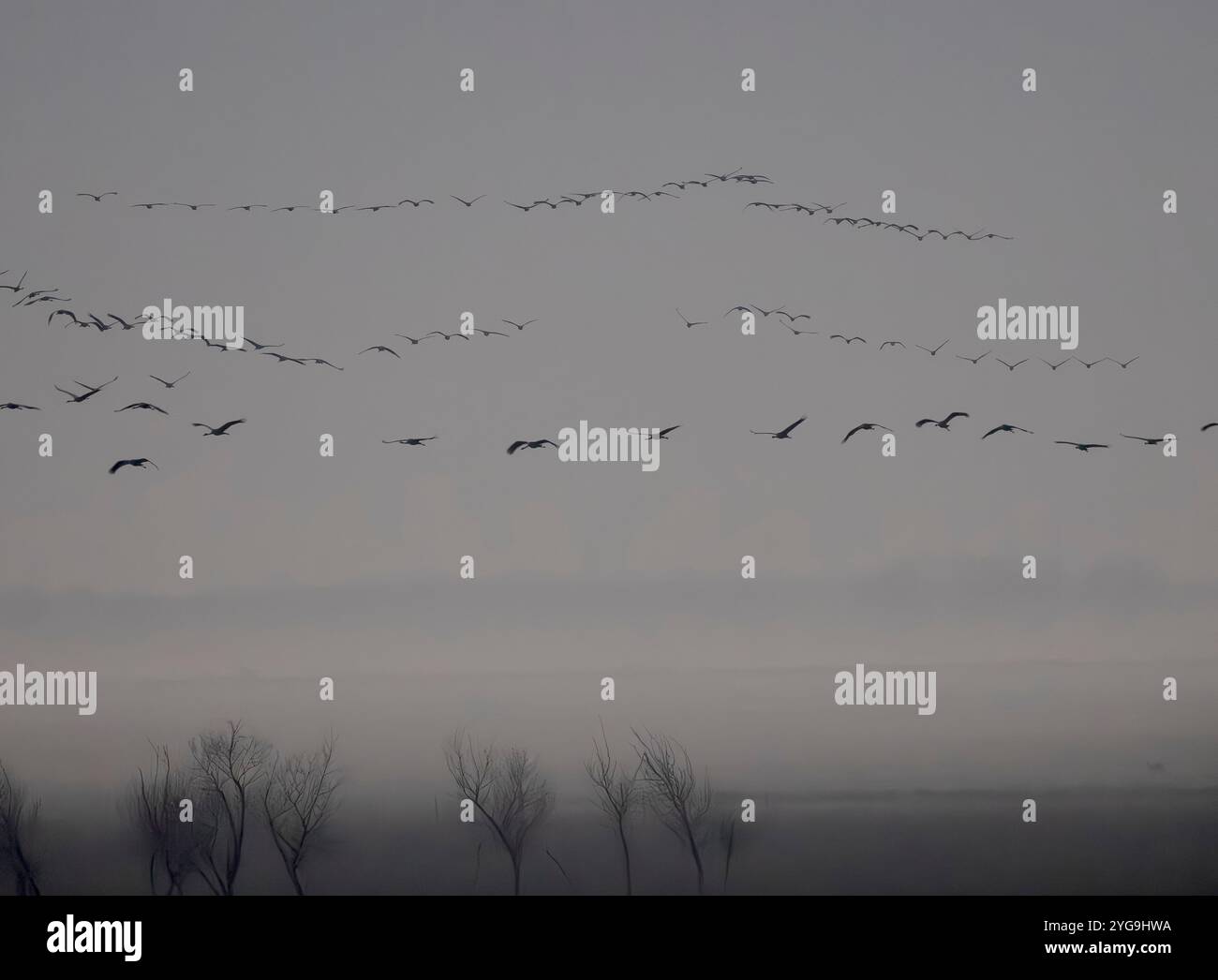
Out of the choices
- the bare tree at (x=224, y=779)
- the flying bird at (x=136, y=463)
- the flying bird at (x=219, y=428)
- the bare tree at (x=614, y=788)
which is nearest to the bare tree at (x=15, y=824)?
the bare tree at (x=224, y=779)

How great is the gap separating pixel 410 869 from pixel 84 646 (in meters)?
1.50

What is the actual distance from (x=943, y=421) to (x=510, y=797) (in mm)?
2191

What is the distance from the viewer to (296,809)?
221 inches

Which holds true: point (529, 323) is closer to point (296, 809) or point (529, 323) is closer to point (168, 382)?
point (168, 382)

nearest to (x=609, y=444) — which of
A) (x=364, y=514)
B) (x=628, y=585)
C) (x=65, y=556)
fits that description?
(x=628, y=585)

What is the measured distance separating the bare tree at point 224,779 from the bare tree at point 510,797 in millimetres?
744

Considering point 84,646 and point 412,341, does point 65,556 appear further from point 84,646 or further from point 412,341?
point 412,341

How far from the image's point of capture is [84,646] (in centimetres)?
566

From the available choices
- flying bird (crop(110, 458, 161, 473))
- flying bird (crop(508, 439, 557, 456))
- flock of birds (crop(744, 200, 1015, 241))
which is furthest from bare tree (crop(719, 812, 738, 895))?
flying bird (crop(110, 458, 161, 473))

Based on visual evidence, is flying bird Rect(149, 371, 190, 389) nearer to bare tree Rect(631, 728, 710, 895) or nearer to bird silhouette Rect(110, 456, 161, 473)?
bird silhouette Rect(110, 456, 161, 473)

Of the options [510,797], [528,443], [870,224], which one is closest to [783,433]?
[870,224]

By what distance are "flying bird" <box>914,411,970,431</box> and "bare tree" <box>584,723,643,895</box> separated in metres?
1.70

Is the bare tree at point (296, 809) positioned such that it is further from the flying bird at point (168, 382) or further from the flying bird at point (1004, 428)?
the flying bird at point (1004, 428)

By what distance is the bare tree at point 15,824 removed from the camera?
5.62m
